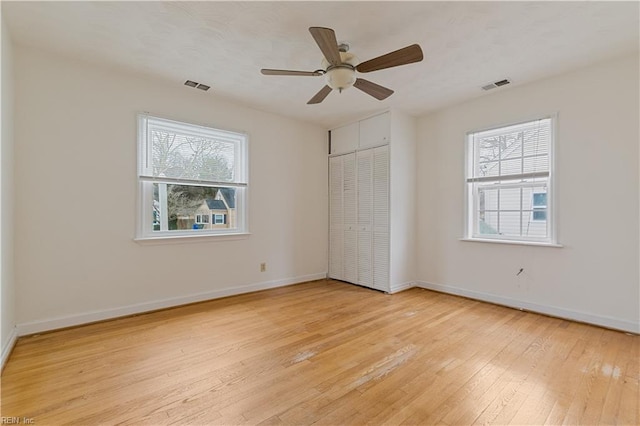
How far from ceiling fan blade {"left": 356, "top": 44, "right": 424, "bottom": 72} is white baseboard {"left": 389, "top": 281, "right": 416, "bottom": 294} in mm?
2842

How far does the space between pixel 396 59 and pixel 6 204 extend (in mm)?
3247

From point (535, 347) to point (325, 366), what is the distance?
178cm

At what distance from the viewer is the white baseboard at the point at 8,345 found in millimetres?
2099

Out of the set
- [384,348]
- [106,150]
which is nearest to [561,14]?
[384,348]

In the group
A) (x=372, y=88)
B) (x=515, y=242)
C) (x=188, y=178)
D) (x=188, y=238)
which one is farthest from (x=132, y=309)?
(x=515, y=242)

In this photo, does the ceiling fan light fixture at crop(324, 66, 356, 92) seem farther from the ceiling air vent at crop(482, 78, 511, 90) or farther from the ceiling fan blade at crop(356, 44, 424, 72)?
the ceiling air vent at crop(482, 78, 511, 90)

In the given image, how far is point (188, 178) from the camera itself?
3.54 metres

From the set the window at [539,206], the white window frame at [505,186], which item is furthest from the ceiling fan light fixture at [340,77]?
the window at [539,206]

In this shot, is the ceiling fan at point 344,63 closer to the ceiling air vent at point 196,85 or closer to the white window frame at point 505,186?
the ceiling air vent at point 196,85

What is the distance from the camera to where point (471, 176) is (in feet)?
12.7

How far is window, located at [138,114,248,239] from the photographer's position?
3.27 m

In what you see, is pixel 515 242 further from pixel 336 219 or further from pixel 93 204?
pixel 93 204

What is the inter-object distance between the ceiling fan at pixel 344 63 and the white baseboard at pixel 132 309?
2.73 meters

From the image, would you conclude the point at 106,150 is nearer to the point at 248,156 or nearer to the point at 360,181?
the point at 248,156
